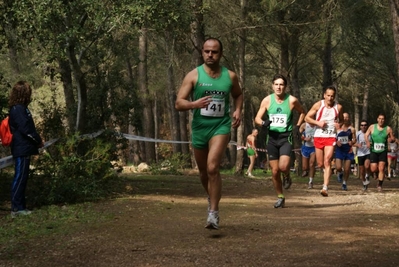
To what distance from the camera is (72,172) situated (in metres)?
13.2

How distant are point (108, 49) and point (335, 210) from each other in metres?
7.83

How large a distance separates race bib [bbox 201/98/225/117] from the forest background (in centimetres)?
545

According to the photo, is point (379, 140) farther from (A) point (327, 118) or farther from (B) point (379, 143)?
(A) point (327, 118)

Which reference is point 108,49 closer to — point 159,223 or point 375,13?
point 159,223

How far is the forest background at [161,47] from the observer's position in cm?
1425

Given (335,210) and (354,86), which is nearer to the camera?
(335,210)

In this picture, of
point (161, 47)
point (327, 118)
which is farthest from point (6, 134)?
point (161, 47)

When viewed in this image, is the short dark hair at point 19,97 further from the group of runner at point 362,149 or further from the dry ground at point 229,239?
the group of runner at point 362,149

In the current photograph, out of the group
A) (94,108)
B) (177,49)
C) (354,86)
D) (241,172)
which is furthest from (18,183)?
Answer: (354,86)

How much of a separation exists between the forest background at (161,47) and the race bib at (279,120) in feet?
11.8

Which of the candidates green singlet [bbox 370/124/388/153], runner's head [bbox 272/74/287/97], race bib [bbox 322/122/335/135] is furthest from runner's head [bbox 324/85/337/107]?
green singlet [bbox 370/124/388/153]

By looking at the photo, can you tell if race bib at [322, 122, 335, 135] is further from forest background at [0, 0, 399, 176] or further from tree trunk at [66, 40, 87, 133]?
tree trunk at [66, 40, 87, 133]

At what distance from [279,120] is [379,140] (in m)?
6.89

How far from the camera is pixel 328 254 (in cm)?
709
